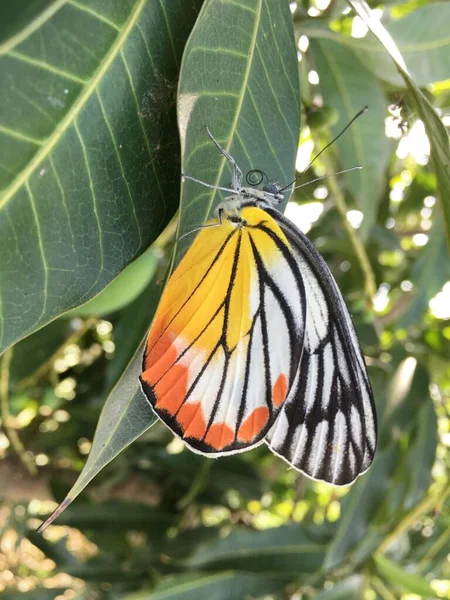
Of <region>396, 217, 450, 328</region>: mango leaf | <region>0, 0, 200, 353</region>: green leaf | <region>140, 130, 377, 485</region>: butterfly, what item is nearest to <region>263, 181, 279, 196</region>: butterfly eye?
<region>140, 130, 377, 485</region>: butterfly

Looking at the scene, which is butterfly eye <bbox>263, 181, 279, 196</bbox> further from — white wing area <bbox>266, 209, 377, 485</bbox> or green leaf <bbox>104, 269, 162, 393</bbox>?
green leaf <bbox>104, 269, 162, 393</bbox>

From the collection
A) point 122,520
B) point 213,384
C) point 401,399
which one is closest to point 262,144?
point 213,384

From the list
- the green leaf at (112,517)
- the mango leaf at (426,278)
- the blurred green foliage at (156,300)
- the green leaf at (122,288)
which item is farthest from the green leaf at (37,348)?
the mango leaf at (426,278)

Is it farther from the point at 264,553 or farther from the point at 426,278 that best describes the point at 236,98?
the point at 264,553

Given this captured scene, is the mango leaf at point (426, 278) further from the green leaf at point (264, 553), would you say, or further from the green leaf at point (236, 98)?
the green leaf at point (236, 98)

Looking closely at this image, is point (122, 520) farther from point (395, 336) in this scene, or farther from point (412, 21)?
point (412, 21)

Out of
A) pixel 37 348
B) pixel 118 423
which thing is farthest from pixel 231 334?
pixel 37 348
